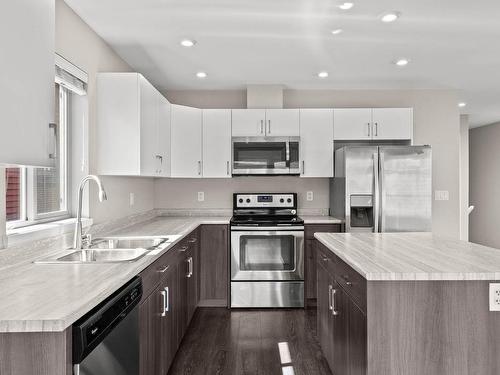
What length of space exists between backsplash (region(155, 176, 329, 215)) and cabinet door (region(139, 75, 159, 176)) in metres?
1.21

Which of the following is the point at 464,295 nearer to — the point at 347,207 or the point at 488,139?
the point at 347,207

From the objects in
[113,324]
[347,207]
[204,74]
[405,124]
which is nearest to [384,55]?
[405,124]

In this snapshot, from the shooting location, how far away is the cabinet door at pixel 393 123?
168 inches

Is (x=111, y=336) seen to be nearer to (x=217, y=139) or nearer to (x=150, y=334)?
(x=150, y=334)

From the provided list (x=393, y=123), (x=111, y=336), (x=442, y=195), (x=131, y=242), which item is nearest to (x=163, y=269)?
(x=131, y=242)

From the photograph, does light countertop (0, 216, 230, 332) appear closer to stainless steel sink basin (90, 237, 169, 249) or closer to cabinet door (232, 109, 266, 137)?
stainless steel sink basin (90, 237, 169, 249)

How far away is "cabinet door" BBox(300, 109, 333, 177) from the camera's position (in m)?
4.29

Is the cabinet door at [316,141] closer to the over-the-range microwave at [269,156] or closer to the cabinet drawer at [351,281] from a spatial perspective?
the over-the-range microwave at [269,156]

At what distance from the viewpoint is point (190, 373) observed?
2.62 meters

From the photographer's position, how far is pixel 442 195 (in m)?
4.70

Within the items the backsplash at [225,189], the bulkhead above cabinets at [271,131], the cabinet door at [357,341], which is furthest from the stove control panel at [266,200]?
the cabinet door at [357,341]

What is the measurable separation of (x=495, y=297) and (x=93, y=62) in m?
2.93

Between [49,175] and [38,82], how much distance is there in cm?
118

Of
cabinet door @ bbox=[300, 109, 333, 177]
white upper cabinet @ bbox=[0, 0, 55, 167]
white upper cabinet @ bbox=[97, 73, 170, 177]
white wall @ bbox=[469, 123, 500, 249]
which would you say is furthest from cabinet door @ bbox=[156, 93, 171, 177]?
white wall @ bbox=[469, 123, 500, 249]
